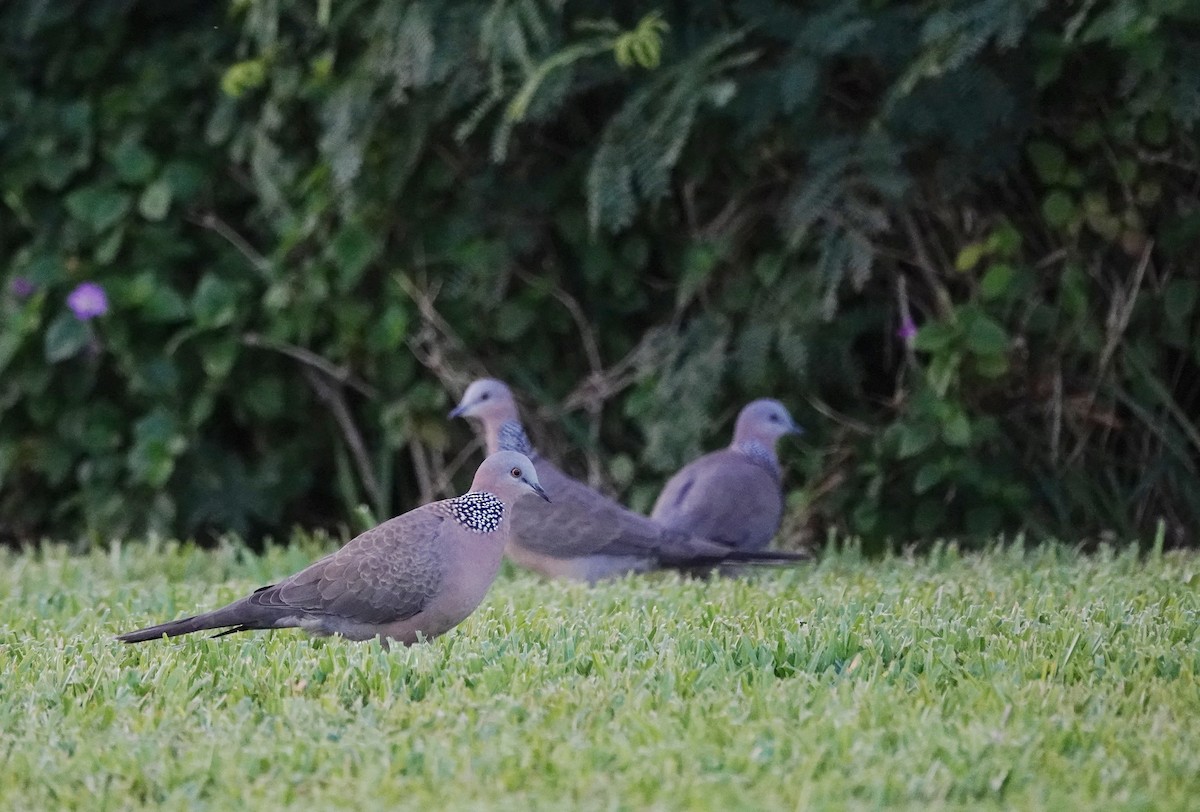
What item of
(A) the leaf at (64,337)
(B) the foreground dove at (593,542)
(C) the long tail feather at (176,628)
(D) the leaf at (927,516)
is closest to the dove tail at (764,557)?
(B) the foreground dove at (593,542)

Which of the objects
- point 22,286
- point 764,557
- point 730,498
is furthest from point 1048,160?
point 22,286

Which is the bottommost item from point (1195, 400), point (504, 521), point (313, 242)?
point (1195, 400)

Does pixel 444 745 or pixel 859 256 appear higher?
pixel 859 256

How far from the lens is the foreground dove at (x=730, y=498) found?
706 cm

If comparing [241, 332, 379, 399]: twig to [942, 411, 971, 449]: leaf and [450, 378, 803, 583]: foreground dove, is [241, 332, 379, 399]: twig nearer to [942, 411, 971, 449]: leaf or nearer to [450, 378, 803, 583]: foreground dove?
[450, 378, 803, 583]: foreground dove

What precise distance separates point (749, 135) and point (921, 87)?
2.58ft

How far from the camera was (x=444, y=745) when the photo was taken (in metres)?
3.76

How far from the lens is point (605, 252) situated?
27.8 ft

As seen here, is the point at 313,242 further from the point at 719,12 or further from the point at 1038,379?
the point at 1038,379

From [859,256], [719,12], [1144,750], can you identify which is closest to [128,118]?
[719,12]

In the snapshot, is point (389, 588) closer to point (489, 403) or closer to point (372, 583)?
point (372, 583)

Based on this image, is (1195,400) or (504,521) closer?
(504,521)

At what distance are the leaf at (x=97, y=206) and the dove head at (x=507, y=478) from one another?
4080 millimetres

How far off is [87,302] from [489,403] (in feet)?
7.45
